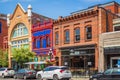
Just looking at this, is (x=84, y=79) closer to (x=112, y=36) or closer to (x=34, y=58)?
(x=112, y=36)

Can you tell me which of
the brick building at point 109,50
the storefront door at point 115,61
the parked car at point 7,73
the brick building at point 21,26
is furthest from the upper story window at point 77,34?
the brick building at point 21,26

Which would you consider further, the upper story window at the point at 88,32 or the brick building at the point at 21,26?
the brick building at the point at 21,26

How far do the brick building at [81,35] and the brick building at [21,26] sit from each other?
8.30 metres

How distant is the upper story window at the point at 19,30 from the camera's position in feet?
175

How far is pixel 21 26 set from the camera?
5472 cm

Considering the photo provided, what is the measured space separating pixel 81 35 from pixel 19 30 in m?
19.0

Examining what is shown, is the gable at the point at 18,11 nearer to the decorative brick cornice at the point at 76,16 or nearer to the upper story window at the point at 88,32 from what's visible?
the decorative brick cornice at the point at 76,16

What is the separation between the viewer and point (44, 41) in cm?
4778

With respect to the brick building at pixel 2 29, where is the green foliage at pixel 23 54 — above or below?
below

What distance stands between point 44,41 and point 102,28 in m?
13.5

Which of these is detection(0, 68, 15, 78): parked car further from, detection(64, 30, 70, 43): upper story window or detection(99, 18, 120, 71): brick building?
detection(99, 18, 120, 71): brick building

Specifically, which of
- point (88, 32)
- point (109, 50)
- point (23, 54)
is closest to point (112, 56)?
point (109, 50)

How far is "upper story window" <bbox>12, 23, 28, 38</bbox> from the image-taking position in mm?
53356

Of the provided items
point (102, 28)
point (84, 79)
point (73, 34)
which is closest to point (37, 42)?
point (73, 34)
